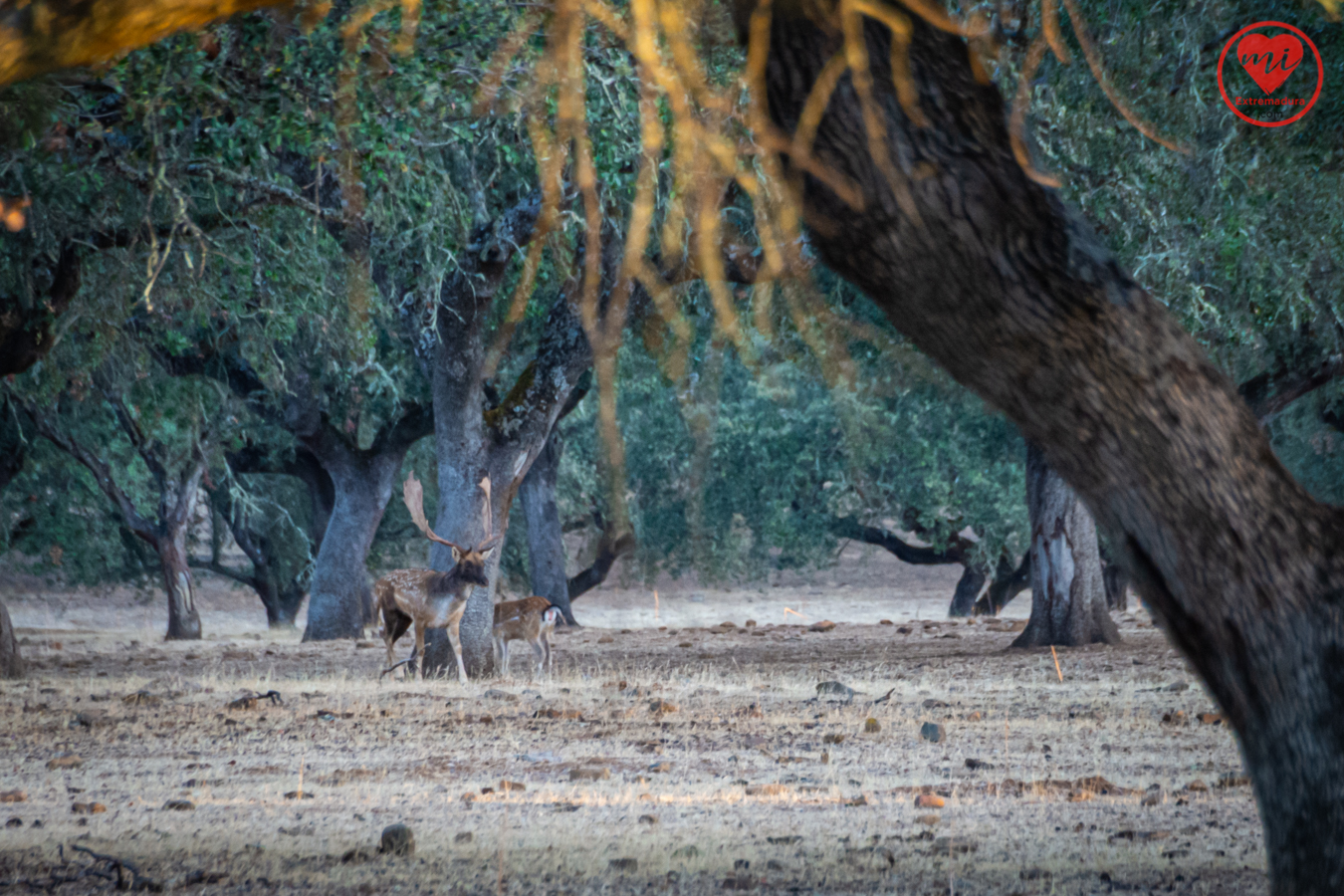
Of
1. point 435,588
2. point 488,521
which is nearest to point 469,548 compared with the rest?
point 488,521

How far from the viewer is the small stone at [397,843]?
498 cm

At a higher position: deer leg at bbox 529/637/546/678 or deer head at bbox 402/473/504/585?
deer head at bbox 402/473/504/585

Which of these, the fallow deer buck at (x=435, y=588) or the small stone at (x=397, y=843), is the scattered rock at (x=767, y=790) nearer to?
the small stone at (x=397, y=843)

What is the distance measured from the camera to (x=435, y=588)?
1309cm

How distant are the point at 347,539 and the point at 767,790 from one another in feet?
51.9

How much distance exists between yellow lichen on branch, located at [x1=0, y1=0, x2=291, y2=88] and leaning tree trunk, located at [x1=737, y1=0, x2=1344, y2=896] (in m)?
1.50

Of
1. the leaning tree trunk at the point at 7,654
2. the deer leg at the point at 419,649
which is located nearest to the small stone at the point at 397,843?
the deer leg at the point at 419,649

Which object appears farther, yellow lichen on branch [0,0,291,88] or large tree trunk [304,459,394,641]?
large tree trunk [304,459,394,641]

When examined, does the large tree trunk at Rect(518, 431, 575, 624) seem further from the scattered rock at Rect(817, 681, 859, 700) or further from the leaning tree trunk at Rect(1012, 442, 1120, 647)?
the scattered rock at Rect(817, 681, 859, 700)

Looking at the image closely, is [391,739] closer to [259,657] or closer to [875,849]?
[875,849]

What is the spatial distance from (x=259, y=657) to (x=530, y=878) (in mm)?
14756

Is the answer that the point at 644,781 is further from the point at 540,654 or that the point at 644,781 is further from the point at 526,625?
the point at 540,654

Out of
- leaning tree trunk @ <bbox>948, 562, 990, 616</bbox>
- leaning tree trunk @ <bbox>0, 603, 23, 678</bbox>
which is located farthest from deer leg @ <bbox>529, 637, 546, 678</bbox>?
leaning tree trunk @ <bbox>948, 562, 990, 616</bbox>

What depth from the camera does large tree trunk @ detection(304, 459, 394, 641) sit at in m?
21.2
